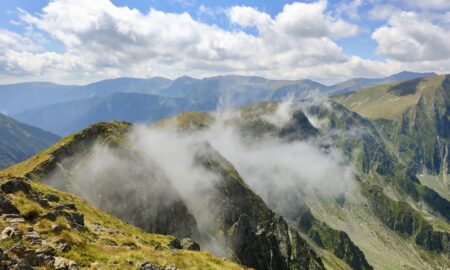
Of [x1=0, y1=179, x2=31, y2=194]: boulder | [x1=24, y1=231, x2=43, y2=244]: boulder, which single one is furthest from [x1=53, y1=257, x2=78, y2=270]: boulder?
[x1=0, y1=179, x2=31, y2=194]: boulder

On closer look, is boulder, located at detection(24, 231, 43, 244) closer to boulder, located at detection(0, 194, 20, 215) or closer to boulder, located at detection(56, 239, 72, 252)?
boulder, located at detection(56, 239, 72, 252)

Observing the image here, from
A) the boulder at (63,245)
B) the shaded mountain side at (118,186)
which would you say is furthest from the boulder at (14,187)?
the shaded mountain side at (118,186)

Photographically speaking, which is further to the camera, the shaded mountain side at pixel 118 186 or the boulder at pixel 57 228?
the shaded mountain side at pixel 118 186

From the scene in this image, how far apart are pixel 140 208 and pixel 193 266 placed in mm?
124916

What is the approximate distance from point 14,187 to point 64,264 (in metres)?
25.0

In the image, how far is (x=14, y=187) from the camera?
4925 centimetres

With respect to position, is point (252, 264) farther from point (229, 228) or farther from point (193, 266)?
point (193, 266)

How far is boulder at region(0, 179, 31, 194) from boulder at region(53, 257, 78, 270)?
22.8m

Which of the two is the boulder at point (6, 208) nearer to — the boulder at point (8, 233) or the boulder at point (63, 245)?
the boulder at point (8, 233)

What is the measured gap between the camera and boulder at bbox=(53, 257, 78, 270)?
28.6 meters

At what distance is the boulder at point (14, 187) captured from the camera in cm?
4799

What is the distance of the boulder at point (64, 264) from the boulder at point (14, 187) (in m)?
22.8

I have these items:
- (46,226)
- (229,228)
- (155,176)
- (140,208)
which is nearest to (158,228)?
(140,208)

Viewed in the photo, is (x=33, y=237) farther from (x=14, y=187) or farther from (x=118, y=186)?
(x=118, y=186)
